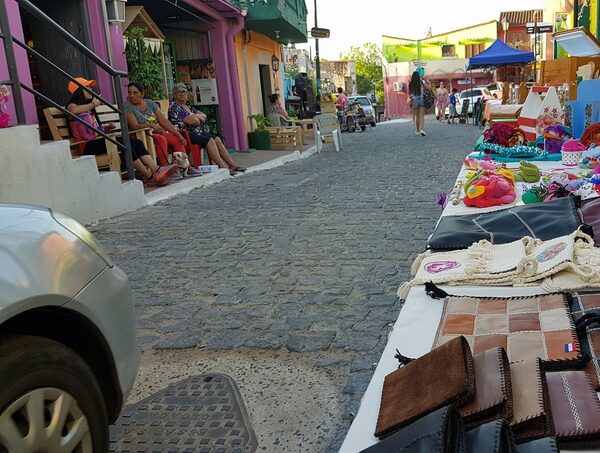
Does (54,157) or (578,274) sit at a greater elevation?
(54,157)

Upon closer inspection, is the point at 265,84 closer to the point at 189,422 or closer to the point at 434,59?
the point at 189,422

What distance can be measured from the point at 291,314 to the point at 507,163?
2.54 m

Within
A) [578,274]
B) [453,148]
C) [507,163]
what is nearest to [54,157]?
[507,163]

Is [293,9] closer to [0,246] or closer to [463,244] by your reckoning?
[463,244]

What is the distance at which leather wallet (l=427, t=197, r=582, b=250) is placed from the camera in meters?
3.08

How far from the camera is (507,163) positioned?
17.1 ft

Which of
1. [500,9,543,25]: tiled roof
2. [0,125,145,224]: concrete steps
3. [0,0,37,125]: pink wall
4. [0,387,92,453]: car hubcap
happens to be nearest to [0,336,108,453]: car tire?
[0,387,92,453]: car hubcap

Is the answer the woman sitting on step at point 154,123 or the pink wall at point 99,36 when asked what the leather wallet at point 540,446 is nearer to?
the woman sitting on step at point 154,123

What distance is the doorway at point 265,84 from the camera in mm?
19125

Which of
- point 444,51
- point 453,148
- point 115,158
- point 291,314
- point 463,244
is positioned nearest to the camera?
point 463,244

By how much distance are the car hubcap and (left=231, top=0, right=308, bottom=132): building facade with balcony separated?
14.1 metres

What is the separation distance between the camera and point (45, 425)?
175cm

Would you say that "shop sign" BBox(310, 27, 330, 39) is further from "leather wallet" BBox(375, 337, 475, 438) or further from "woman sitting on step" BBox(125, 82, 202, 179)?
"leather wallet" BBox(375, 337, 475, 438)

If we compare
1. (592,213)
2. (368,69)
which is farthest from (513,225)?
(368,69)
